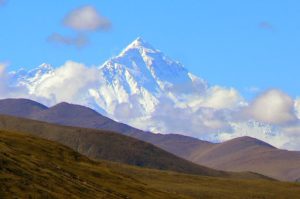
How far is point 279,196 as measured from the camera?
626 ft

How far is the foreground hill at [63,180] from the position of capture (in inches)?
2998

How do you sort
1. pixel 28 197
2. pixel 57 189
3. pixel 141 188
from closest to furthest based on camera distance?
pixel 28 197, pixel 57 189, pixel 141 188

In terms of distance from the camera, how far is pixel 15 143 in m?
124

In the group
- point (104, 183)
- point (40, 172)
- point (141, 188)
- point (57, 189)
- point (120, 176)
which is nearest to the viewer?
point (57, 189)

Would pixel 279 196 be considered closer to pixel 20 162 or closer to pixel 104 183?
pixel 104 183

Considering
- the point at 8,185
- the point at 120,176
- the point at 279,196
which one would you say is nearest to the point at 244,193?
the point at 279,196

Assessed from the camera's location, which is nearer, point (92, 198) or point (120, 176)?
point (92, 198)

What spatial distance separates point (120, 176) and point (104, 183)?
59.4ft

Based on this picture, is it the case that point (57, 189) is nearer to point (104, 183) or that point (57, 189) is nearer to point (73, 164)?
point (104, 183)

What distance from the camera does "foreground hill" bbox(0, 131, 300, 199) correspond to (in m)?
76.1

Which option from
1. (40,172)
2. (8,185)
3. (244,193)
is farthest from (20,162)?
(244,193)

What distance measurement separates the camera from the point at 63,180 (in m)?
89.1

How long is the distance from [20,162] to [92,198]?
900 cm

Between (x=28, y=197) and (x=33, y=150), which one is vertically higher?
(x=33, y=150)
